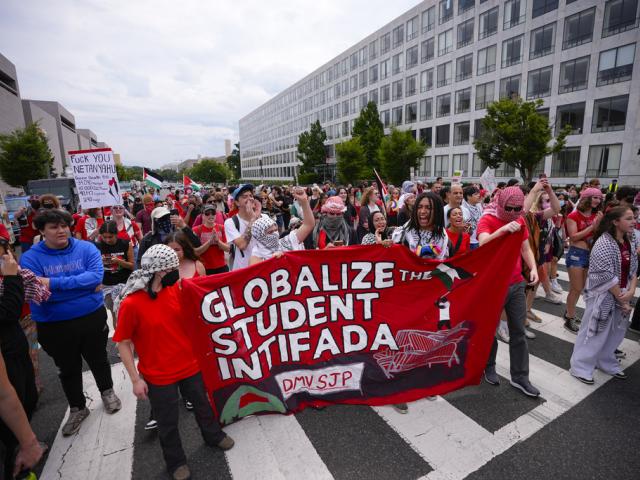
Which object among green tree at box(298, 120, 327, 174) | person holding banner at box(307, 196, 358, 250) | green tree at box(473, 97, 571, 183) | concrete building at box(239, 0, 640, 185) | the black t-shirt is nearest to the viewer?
person holding banner at box(307, 196, 358, 250)

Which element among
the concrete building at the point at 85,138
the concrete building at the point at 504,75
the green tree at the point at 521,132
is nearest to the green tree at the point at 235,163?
the concrete building at the point at 85,138

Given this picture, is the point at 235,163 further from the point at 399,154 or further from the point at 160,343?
the point at 160,343

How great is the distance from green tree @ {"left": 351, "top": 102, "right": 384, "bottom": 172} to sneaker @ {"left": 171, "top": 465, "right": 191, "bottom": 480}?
46768 millimetres

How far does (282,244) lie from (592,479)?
357 centimetres

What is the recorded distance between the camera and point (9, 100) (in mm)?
39531

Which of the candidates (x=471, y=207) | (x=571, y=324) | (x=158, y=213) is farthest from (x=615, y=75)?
(x=158, y=213)

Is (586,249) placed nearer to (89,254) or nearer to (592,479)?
(592,479)

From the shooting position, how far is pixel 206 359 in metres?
3.02

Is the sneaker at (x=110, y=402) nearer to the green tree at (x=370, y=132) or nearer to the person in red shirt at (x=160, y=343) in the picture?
the person in red shirt at (x=160, y=343)

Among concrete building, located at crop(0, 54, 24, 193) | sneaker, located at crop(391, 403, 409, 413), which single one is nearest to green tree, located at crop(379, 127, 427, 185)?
sneaker, located at crop(391, 403, 409, 413)

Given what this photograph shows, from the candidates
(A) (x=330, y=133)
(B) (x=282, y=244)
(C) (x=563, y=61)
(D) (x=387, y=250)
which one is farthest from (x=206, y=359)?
(A) (x=330, y=133)

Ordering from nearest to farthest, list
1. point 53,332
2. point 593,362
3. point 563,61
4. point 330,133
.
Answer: point 53,332, point 593,362, point 563,61, point 330,133

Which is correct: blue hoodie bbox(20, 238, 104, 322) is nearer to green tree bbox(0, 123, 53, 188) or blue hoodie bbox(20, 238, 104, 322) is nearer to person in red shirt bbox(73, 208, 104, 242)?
person in red shirt bbox(73, 208, 104, 242)

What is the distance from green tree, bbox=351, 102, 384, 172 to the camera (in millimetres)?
47625
